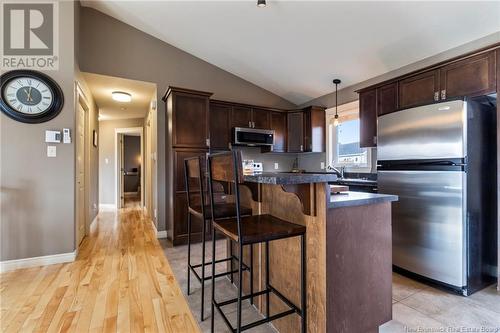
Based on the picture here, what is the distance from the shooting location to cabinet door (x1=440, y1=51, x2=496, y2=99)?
2084 mm

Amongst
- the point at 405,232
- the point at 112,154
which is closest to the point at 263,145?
the point at 405,232

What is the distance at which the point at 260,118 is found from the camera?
4500 mm

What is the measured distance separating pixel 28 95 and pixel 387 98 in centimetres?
410

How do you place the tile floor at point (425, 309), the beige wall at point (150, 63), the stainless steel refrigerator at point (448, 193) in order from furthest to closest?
1. the beige wall at point (150, 63)
2. the stainless steel refrigerator at point (448, 193)
3. the tile floor at point (425, 309)

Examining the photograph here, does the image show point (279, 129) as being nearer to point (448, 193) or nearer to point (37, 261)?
point (448, 193)

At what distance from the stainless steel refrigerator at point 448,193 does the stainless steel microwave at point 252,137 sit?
7.48 ft

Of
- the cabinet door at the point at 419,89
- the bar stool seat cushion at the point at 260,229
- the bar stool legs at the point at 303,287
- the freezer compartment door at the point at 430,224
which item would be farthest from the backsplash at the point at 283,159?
the bar stool legs at the point at 303,287

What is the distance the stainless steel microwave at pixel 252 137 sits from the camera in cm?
416

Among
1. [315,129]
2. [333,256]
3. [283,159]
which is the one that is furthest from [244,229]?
[283,159]

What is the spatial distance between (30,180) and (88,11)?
2.46 meters

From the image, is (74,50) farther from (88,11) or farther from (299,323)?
(299,323)

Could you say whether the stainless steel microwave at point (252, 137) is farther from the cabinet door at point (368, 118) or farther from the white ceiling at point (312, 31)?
the cabinet door at point (368, 118)

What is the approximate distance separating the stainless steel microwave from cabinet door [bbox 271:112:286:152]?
207mm

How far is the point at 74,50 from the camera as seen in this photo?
2893 mm
